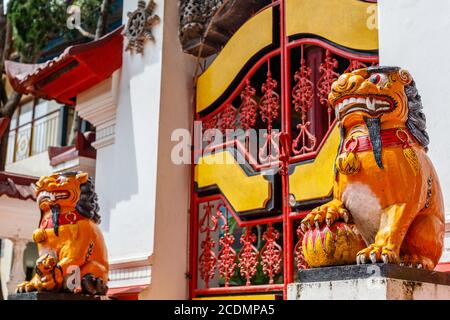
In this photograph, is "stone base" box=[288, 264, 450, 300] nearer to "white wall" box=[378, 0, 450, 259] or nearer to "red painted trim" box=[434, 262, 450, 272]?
"red painted trim" box=[434, 262, 450, 272]

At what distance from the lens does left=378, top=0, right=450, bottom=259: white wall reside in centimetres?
436

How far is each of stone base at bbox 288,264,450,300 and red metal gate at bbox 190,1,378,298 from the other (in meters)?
2.39

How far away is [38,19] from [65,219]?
620 centimetres

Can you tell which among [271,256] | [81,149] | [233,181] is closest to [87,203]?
[233,181]

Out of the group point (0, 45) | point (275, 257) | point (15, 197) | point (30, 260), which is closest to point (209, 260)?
point (275, 257)

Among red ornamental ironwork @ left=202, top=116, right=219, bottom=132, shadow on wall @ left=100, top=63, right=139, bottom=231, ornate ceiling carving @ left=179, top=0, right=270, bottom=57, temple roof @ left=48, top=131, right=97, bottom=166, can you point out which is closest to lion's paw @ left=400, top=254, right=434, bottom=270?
red ornamental ironwork @ left=202, top=116, right=219, bottom=132

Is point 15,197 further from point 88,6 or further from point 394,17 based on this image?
point 394,17

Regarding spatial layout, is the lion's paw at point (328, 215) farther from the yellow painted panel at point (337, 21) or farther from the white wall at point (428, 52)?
the yellow painted panel at point (337, 21)

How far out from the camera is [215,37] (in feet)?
23.7

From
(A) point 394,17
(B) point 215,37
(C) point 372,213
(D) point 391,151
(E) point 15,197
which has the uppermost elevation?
(B) point 215,37

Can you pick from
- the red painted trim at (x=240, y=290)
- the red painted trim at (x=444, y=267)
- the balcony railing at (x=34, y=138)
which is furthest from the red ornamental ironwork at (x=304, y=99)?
the balcony railing at (x=34, y=138)

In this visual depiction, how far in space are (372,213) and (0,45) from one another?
9553mm

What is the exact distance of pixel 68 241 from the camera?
17.6 feet
